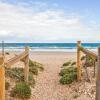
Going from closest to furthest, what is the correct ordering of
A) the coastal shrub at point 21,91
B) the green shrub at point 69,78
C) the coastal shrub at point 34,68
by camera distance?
the coastal shrub at point 21,91 < the green shrub at point 69,78 < the coastal shrub at point 34,68

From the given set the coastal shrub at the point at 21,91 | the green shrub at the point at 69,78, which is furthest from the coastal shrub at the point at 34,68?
the coastal shrub at the point at 21,91

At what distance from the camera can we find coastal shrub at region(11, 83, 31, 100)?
11.2 metres

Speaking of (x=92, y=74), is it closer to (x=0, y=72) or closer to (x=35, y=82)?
(x=35, y=82)

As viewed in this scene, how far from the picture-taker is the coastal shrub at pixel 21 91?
11.2 metres

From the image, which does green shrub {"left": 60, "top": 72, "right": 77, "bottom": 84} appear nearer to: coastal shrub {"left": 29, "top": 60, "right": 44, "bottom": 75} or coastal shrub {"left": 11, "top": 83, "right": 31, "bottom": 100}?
coastal shrub {"left": 29, "top": 60, "right": 44, "bottom": 75}

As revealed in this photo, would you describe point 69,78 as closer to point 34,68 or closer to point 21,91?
point 34,68

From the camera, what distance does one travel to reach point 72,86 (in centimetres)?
→ 1335

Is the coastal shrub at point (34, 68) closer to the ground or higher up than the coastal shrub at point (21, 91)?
higher up

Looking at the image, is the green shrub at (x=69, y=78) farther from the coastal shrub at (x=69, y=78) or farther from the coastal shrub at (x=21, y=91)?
the coastal shrub at (x=21, y=91)

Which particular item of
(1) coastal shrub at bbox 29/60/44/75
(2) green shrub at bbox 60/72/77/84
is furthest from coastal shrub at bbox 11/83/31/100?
(1) coastal shrub at bbox 29/60/44/75

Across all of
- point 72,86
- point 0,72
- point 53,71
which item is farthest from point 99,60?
point 53,71

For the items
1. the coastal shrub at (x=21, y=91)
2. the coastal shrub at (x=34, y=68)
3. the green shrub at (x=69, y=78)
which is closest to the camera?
the coastal shrub at (x=21, y=91)

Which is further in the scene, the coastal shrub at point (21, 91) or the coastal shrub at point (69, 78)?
the coastal shrub at point (69, 78)

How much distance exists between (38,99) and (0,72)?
20.4 ft
